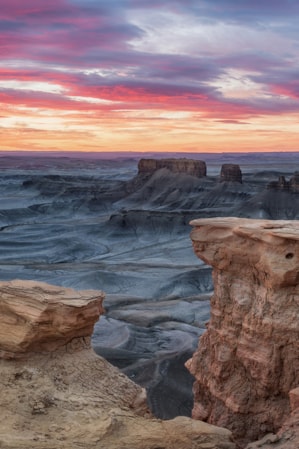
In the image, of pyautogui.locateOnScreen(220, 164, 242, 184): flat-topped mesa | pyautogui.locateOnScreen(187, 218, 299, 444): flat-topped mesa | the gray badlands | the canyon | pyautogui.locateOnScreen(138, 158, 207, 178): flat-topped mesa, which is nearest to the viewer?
pyautogui.locateOnScreen(187, 218, 299, 444): flat-topped mesa

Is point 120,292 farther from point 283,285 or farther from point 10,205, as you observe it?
point 10,205

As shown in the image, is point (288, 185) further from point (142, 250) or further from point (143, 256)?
point (143, 256)

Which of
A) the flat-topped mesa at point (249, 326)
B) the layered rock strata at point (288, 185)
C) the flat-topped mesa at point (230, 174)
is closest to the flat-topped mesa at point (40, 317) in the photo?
the flat-topped mesa at point (249, 326)

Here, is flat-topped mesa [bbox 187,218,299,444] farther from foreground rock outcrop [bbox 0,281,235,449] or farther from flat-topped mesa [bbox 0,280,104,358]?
flat-topped mesa [bbox 0,280,104,358]

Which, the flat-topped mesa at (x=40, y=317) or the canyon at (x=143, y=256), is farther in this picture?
the canyon at (x=143, y=256)

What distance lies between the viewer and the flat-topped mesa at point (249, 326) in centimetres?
1131

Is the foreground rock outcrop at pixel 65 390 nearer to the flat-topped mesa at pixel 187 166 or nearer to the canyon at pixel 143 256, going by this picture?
the canyon at pixel 143 256

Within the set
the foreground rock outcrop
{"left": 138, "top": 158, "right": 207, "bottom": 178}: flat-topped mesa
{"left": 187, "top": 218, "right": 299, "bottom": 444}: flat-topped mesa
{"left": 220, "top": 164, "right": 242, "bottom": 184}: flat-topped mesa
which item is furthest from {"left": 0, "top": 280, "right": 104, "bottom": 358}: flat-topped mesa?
{"left": 138, "top": 158, "right": 207, "bottom": 178}: flat-topped mesa

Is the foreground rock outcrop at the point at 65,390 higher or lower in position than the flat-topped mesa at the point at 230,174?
lower

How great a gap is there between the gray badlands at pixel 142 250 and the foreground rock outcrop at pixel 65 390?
11692mm

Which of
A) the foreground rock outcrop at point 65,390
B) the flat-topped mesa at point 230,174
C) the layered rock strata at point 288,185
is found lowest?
the foreground rock outcrop at point 65,390

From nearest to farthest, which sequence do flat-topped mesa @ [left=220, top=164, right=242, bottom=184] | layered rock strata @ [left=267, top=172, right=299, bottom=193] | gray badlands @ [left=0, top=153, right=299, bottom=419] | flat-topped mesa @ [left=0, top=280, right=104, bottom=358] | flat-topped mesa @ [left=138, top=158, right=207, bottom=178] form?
flat-topped mesa @ [left=0, top=280, right=104, bottom=358] → gray badlands @ [left=0, top=153, right=299, bottom=419] → layered rock strata @ [left=267, top=172, right=299, bottom=193] → flat-topped mesa @ [left=220, top=164, right=242, bottom=184] → flat-topped mesa @ [left=138, top=158, right=207, bottom=178]

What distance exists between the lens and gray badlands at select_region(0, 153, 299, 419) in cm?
2922

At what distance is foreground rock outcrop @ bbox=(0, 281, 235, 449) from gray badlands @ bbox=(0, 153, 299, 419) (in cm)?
1169
